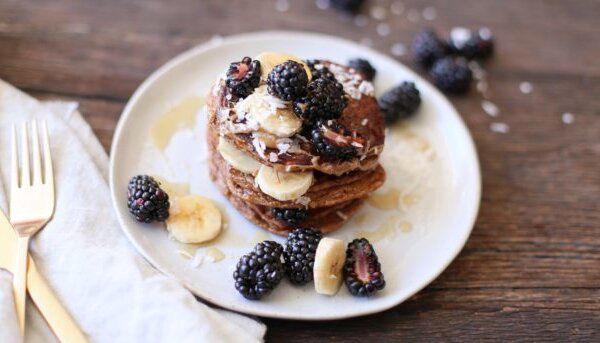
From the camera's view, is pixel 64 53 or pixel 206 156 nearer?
pixel 206 156

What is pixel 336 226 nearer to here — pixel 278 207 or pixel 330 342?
Answer: pixel 278 207

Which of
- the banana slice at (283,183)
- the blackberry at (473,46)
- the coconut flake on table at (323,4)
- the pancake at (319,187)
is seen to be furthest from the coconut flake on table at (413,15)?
the banana slice at (283,183)

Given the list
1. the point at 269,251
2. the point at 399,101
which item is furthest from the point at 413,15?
the point at 269,251

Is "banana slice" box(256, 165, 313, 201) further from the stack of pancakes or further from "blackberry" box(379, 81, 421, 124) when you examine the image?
"blackberry" box(379, 81, 421, 124)

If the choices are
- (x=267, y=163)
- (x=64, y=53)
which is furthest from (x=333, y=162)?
(x=64, y=53)

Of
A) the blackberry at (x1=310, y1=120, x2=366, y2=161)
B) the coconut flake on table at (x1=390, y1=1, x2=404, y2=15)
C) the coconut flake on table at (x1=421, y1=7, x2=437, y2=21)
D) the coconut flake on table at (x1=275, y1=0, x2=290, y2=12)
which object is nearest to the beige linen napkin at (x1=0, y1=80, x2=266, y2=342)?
the blackberry at (x1=310, y1=120, x2=366, y2=161)

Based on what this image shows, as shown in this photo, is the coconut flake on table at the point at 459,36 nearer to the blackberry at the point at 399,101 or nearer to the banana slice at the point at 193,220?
the blackberry at the point at 399,101

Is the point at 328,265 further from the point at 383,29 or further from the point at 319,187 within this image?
the point at 383,29
